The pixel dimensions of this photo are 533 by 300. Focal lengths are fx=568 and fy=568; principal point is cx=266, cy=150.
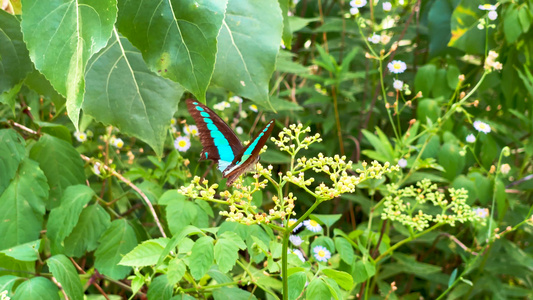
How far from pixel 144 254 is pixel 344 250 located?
0.36 meters

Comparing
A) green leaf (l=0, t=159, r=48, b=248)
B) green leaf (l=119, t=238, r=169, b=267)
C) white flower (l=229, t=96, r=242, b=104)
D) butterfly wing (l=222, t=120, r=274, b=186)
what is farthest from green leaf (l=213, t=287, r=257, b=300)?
white flower (l=229, t=96, r=242, b=104)

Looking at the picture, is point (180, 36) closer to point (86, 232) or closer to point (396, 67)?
point (86, 232)

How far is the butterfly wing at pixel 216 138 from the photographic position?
0.85 m

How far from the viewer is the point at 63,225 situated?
97 cm

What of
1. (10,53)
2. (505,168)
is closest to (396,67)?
(505,168)

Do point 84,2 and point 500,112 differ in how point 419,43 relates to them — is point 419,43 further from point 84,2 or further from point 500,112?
point 84,2

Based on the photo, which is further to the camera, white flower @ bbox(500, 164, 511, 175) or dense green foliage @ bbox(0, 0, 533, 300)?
white flower @ bbox(500, 164, 511, 175)

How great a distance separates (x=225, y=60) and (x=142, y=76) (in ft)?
0.43

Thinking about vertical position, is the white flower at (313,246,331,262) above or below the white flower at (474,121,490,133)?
below

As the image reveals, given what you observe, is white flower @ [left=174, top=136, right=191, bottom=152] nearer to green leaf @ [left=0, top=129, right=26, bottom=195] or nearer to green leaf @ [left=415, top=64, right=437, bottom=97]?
green leaf @ [left=0, top=129, right=26, bottom=195]

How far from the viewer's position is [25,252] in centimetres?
85

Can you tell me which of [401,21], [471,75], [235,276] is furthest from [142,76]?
[401,21]

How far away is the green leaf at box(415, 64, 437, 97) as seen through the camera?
143cm

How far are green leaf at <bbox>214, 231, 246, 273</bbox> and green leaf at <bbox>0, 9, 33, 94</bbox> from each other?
1.32 ft
